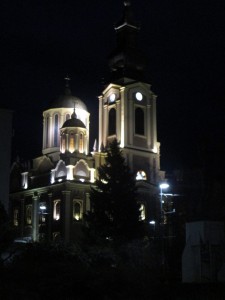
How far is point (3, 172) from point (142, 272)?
17.1 metres

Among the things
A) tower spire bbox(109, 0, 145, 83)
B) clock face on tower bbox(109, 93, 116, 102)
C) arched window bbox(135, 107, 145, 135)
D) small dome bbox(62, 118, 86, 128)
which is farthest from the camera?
tower spire bbox(109, 0, 145, 83)

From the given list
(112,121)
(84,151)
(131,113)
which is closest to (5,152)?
(84,151)

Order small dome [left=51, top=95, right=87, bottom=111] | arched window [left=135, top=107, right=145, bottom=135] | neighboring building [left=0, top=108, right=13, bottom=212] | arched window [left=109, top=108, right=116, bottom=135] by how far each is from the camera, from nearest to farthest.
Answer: neighboring building [left=0, top=108, right=13, bottom=212]
arched window [left=135, top=107, right=145, bottom=135]
arched window [left=109, top=108, right=116, bottom=135]
small dome [left=51, top=95, right=87, bottom=111]

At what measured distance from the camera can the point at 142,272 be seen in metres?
27.1

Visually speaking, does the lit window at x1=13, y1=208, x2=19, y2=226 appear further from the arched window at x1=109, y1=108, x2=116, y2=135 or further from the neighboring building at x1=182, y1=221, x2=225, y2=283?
the neighboring building at x1=182, y1=221, x2=225, y2=283

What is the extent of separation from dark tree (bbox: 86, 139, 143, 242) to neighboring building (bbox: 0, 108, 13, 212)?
1089cm

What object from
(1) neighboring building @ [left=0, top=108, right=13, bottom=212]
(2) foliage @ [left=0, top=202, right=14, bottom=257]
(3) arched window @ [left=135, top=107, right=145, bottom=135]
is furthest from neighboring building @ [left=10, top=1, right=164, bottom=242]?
(2) foliage @ [left=0, top=202, right=14, bottom=257]

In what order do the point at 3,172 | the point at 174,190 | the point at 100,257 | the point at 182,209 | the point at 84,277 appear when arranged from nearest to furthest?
1. the point at 84,277
2. the point at 100,257
3. the point at 3,172
4. the point at 182,209
5. the point at 174,190

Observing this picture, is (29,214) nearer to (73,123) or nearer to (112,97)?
(73,123)

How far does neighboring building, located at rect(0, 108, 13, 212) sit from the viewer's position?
4078cm

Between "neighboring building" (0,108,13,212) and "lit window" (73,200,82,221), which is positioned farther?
"lit window" (73,200,82,221)

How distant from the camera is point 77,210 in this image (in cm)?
7031

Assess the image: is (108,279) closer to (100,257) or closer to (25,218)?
(100,257)

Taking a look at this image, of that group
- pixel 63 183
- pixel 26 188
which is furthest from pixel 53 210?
pixel 26 188
